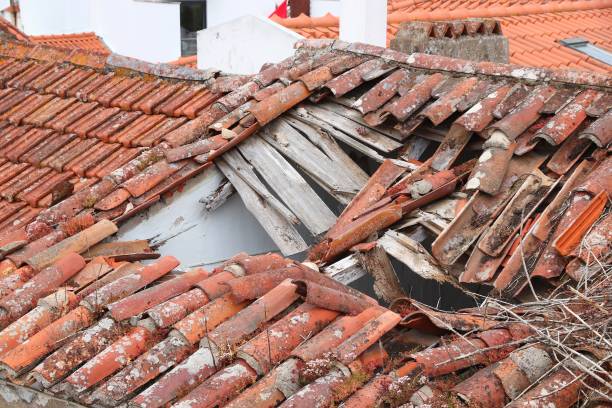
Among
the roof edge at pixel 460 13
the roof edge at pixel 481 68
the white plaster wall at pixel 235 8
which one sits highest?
the roof edge at pixel 481 68

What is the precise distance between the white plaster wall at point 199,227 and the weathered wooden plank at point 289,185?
31 centimetres

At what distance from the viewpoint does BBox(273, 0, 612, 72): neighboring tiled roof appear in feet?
39.2

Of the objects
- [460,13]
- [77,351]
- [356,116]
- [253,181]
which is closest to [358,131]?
[356,116]

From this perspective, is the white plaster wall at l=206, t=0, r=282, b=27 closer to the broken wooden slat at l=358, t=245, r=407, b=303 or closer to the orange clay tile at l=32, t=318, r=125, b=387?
the broken wooden slat at l=358, t=245, r=407, b=303

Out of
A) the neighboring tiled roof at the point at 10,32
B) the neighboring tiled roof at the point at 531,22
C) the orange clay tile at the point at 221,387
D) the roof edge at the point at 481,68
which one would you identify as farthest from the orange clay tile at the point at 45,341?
the neighboring tiled roof at the point at 531,22

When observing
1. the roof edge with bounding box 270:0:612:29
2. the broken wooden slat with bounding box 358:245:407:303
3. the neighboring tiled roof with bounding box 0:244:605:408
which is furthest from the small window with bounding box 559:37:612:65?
the neighboring tiled roof with bounding box 0:244:605:408

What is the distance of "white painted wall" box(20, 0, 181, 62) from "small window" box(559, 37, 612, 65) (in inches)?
362

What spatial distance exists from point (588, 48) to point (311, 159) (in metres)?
8.79

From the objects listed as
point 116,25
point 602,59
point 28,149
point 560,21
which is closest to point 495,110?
point 28,149

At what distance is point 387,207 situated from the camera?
5.10 metres

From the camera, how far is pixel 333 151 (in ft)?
19.7

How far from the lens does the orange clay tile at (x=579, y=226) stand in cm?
433

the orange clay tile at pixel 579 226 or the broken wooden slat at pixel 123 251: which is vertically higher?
the orange clay tile at pixel 579 226

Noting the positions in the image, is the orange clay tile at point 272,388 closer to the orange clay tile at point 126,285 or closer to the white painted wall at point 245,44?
the orange clay tile at point 126,285
